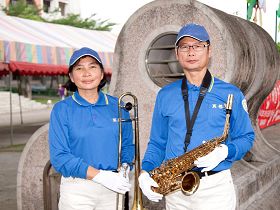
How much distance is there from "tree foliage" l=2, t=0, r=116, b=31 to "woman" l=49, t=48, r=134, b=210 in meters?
36.0

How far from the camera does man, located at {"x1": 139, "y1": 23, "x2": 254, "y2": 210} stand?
9.74ft

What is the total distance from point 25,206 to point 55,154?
305 cm

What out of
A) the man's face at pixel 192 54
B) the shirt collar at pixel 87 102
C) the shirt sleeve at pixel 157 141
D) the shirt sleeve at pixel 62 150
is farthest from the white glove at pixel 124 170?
the man's face at pixel 192 54

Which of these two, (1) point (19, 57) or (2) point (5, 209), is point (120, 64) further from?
(1) point (19, 57)

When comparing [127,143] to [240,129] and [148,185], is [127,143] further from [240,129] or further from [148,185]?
[240,129]

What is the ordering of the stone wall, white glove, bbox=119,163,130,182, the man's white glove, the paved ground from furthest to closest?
the paved ground
the stone wall
white glove, bbox=119,163,130,182
the man's white glove

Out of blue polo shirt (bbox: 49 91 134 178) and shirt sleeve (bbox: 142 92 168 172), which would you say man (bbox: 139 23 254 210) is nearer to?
Result: shirt sleeve (bbox: 142 92 168 172)

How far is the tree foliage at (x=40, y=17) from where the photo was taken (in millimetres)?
38156

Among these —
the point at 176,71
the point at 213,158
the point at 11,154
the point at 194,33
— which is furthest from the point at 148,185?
the point at 11,154

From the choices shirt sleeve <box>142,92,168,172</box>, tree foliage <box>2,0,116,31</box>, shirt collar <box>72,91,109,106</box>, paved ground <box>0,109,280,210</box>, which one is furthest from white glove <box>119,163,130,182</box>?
tree foliage <box>2,0,116,31</box>

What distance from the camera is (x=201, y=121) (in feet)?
9.75

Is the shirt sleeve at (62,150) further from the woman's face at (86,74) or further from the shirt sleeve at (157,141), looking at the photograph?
the shirt sleeve at (157,141)

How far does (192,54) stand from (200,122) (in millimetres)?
489

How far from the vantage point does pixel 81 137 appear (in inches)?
124
